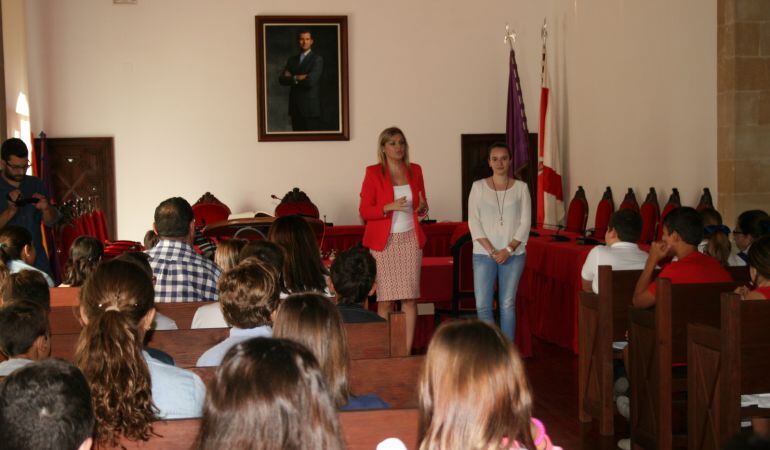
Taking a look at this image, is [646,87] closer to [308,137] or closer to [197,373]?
[308,137]

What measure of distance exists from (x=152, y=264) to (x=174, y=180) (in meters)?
7.19

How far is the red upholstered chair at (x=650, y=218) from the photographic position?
8.72 meters

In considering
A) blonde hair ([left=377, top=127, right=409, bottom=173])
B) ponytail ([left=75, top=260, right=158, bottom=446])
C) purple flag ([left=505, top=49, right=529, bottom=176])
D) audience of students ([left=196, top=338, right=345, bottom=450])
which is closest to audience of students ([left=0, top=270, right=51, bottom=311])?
ponytail ([left=75, top=260, right=158, bottom=446])

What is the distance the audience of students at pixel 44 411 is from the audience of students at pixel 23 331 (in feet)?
5.12

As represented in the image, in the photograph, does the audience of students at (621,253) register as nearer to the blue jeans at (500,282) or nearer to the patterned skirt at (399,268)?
the blue jeans at (500,282)

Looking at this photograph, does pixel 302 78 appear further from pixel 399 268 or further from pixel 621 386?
pixel 621 386

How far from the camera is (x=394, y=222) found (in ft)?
21.6

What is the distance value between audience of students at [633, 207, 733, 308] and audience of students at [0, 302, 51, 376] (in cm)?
286

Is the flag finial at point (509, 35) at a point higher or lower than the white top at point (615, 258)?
higher

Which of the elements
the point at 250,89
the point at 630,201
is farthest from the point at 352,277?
the point at 250,89

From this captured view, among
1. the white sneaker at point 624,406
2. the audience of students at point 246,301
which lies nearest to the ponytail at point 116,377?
the audience of students at point 246,301

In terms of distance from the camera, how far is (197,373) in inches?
120

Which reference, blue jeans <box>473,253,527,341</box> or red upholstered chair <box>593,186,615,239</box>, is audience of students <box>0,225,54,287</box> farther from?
red upholstered chair <box>593,186,615,239</box>

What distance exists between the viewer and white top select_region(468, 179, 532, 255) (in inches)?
264
